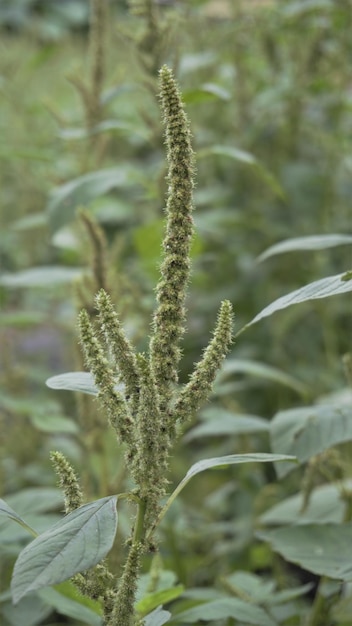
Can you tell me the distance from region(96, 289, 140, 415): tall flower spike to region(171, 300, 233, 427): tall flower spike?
4 centimetres

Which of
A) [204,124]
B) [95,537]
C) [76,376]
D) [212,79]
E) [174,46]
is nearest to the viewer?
[95,537]

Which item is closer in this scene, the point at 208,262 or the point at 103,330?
the point at 103,330

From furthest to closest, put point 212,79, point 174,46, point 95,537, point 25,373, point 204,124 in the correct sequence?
1. point 204,124
2. point 212,79
3. point 25,373
4. point 174,46
5. point 95,537

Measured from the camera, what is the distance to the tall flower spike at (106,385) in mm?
761

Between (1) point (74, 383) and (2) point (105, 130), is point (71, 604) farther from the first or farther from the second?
(2) point (105, 130)

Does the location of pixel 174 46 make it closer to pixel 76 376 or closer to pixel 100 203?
pixel 100 203

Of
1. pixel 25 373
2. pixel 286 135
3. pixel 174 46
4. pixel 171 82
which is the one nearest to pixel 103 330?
pixel 171 82

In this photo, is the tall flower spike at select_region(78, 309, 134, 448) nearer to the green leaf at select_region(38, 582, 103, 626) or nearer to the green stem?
the green stem

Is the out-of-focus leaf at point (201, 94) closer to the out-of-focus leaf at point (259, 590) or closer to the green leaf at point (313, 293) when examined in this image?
the green leaf at point (313, 293)

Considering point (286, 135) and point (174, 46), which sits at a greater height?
point (286, 135)

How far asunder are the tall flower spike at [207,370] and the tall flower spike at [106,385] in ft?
0.16

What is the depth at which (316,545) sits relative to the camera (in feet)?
3.83

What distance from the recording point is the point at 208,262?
2900 mm

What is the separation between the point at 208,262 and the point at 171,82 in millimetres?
2156
